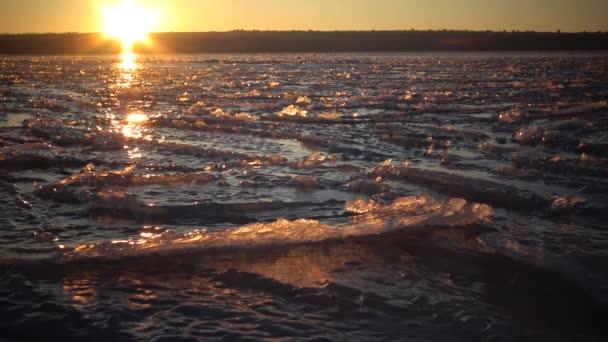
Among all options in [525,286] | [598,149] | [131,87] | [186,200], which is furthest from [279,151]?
[131,87]

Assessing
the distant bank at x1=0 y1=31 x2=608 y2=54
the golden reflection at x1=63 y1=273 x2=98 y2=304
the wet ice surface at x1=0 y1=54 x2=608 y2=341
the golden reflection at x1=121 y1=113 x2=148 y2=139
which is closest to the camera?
the wet ice surface at x1=0 y1=54 x2=608 y2=341

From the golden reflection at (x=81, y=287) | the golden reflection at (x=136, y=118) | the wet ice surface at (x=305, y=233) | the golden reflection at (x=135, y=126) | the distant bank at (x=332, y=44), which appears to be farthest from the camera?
the distant bank at (x=332, y=44)

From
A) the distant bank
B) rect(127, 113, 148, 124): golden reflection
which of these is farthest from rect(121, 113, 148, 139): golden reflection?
the distant bank

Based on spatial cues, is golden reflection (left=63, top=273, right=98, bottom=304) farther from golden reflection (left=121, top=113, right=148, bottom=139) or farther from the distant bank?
the distant bank

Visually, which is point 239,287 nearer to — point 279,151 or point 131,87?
point 279,151

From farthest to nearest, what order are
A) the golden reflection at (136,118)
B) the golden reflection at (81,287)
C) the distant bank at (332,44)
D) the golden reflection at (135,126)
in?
the distant bank at (332,44) → the golden reflection at (136,118) → the golden reflection at (135,126) → the golden reflection at (81,287)

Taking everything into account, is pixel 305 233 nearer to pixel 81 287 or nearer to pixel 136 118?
pixel 81 287

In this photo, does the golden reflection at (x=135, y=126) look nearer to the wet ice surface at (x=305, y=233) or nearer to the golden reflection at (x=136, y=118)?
the golden reflection at (x=136, y=118)

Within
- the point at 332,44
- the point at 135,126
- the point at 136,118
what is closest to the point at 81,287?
the point at 135,126

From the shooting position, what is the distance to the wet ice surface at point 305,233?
3.27m

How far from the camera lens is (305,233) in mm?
4582

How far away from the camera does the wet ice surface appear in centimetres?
327

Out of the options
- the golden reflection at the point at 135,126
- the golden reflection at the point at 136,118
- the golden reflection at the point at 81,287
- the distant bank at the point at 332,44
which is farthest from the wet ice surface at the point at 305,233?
the distant bank at the point at 332,44

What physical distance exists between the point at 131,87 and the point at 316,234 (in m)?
18.7
